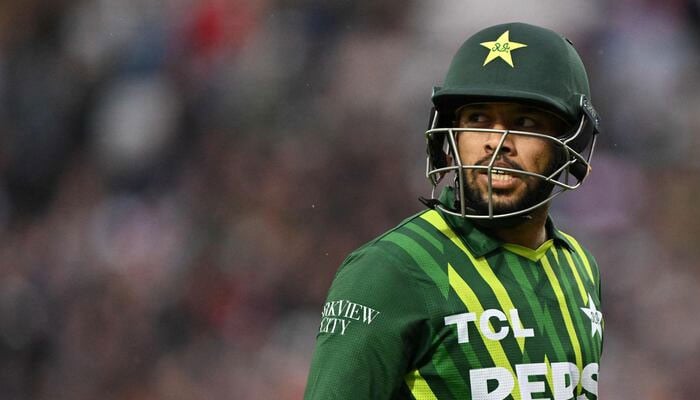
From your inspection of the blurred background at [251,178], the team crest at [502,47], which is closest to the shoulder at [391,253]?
the team crest at [502,47]

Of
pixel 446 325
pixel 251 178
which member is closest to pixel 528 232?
pixel 446 325

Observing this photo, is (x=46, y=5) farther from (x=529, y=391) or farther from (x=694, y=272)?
(x=529, y=391)

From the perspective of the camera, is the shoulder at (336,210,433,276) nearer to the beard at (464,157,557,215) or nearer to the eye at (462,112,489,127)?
the beard at (464,157,557,215)

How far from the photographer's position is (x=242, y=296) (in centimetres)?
546

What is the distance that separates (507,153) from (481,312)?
357 millimetres

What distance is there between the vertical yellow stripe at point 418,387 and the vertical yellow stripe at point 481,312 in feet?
0.50

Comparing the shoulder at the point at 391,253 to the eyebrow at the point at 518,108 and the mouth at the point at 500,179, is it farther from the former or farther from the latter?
the eyebrow at the point at 518,108

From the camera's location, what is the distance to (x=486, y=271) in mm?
2398

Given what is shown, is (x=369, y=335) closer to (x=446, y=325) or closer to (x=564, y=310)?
(x=446, y=325)

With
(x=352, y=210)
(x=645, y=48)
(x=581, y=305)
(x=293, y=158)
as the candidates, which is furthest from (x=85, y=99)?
(x=581, y=305)

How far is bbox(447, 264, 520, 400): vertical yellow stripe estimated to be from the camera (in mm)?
2289

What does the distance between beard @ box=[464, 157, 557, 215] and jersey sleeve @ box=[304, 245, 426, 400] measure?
26 centimetres

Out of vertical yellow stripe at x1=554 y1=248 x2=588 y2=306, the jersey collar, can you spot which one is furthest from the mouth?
vertical yellow stripe at x1=554 y1=248 x2=588 y2=306

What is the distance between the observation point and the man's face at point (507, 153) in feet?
7.91
